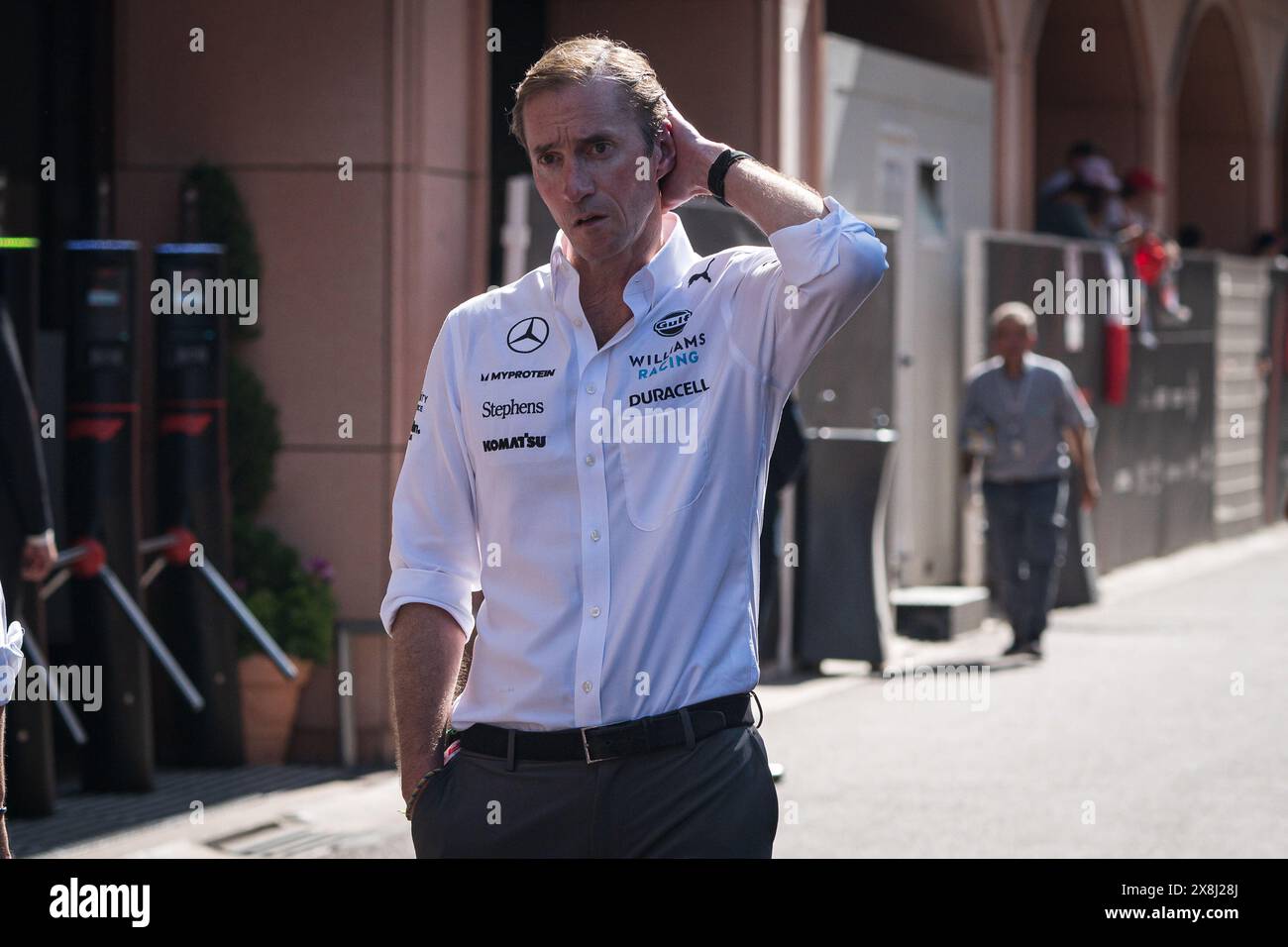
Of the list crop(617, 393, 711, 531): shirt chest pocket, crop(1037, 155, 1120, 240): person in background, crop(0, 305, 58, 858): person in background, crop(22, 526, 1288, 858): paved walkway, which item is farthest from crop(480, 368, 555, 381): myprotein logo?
crop(1037, 155, 1120, 240): person in background

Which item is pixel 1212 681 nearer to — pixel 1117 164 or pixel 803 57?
pixel 803 57

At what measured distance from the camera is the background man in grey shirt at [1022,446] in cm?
1276

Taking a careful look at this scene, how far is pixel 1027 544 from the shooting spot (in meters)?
12.9

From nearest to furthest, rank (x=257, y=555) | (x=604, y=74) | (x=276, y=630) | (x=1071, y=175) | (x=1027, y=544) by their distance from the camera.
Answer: (x=604, y=74) < (x=276, y=630) < (x=257, y=555) < (x=1027, y=544) < (x=1071, y=175)

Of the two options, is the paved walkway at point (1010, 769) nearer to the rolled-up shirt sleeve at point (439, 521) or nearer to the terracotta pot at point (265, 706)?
the terracotta pot at point (265, 706)

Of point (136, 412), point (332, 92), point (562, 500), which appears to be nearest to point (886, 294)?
point (332, 92)

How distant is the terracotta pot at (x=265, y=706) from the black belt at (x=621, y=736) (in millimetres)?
6069

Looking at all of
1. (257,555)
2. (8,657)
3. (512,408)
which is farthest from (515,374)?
(257,555)

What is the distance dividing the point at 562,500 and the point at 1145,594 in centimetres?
1371

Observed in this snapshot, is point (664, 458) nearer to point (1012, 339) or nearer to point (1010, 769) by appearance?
point (1010, 769)

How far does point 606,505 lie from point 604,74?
25.6 inches

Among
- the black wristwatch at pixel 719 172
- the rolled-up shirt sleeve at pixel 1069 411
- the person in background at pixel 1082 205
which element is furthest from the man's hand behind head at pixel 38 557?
the person in background at pixel 1082 205

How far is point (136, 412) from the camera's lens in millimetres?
8578

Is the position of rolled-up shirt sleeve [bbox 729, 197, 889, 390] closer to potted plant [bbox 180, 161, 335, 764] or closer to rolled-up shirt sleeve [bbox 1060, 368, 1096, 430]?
potted plant [bbox 180, 161, 335, 764]
